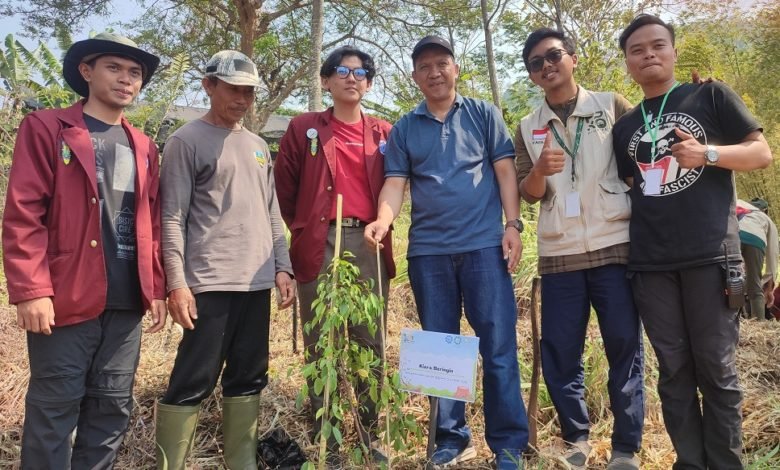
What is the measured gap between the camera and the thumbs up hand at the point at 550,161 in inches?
101

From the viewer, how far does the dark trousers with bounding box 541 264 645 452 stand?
8.76 ft

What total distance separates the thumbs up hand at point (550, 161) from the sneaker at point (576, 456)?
1354 millimetres

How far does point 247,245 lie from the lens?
2.78m

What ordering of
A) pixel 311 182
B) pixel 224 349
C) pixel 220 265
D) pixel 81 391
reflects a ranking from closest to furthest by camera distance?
1. pixel 81 391
2. pixel 220 265
3. pixel 224 349
4. pixel 311 182

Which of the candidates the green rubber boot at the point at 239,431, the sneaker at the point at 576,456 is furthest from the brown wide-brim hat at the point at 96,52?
the sneaker at the point at 576,456

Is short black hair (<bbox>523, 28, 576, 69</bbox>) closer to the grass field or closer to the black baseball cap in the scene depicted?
the black baseball cap

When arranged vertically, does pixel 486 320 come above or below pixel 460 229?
below

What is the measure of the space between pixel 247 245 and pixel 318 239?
410 mm

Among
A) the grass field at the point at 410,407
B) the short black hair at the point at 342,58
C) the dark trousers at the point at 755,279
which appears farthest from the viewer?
the dark trousers at the point at 755,279

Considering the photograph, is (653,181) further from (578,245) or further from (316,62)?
(316,62)

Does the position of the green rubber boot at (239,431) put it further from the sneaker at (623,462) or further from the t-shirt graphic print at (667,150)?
the t-shirt graphic print at (667,150)

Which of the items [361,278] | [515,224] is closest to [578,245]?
[515,224]

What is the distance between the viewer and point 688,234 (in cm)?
244

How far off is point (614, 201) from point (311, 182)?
5.20 ft
